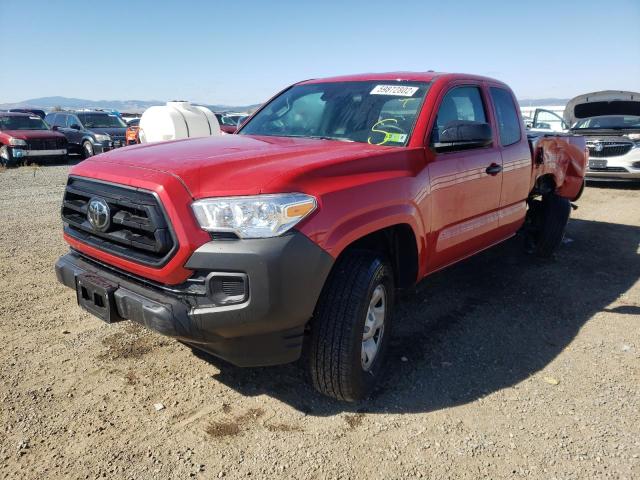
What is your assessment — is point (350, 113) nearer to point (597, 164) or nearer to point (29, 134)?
point (597, 164)

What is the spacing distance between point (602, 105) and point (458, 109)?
1027cm

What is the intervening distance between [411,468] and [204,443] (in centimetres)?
102

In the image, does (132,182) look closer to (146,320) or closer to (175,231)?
(175,231)

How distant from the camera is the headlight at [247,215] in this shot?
2.26 meters

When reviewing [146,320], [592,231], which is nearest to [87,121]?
[592,231]

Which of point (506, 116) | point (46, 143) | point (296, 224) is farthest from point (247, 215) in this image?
point (46, 143)

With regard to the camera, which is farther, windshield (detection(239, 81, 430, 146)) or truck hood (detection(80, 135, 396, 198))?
windshield (detection(239, 81, 430, 146))

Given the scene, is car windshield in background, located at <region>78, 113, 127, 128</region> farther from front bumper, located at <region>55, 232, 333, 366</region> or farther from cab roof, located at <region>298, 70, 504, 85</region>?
front bumper, located at <region>55, 232, 333, 366</region>

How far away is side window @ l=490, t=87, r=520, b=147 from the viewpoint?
4336mm

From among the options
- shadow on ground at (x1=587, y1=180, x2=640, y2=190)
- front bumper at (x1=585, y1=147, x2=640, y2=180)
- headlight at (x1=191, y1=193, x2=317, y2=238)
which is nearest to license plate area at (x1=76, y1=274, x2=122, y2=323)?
headlight at (x1=191, y1=193, x2=317, y2=238)

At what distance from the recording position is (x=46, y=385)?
9.64 feet

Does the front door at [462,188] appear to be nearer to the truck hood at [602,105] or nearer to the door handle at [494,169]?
the door handle at [494,169]

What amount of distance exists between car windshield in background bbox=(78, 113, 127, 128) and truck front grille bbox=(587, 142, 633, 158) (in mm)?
14094

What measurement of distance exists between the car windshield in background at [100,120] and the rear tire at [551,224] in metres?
15.0
